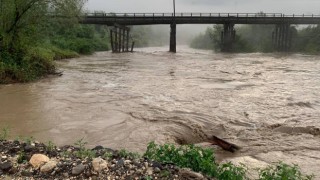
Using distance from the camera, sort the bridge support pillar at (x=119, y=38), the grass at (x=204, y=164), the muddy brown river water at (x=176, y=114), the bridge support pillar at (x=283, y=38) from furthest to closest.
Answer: the bridge support pillar at (x=283, y=38) → the bridge support pillar at (x=119, y=38) → the muddy brown river water at (x=176, y=114) → the grass at (x=204, y=164)

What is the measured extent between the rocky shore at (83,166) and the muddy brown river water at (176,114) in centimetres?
290

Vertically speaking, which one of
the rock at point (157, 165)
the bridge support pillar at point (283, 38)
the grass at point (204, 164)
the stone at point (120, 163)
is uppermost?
the bridge support pillar at point (283, 38)

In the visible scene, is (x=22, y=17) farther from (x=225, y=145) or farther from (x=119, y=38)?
(x=119, y=38)

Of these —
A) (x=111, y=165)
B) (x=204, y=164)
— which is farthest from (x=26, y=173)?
(x=204, y=164)

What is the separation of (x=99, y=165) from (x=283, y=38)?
56157 mm

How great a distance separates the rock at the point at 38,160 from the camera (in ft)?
19.2

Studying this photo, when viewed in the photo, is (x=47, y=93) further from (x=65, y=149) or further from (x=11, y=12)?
(x=65, y=149)

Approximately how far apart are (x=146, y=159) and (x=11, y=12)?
16704 mm

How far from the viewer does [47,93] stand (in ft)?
54.8

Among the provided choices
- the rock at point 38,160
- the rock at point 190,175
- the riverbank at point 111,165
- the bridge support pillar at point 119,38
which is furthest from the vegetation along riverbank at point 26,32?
the bridge support pillar at point 119,38

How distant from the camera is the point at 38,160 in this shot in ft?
19.4

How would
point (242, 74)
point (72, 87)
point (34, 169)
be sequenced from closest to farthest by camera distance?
point (34, 169) < point (72, 87) < point (242, 74)

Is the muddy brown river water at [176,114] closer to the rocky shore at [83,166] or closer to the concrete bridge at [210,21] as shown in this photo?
the rocky shore at [83,166]

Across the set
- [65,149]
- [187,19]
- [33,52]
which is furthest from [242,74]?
[187,19]
